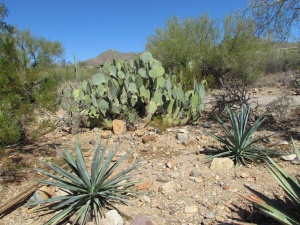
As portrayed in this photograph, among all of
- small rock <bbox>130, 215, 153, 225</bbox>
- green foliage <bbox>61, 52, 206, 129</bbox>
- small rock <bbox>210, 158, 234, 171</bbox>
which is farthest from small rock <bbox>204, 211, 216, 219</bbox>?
green foliage <bbox>61, 52, 206, 129</bbox>

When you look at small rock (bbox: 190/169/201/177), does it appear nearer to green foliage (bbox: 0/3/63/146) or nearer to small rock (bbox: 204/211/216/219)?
small rock (bbox: 204/211/216/219)

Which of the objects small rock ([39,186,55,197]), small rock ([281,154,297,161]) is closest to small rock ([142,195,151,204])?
small rock ([39,186,55,197])

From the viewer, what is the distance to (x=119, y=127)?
588 centimetres

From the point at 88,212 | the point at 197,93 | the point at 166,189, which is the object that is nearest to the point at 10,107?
the point at 88,212

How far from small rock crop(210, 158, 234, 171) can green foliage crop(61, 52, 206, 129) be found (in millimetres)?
2469

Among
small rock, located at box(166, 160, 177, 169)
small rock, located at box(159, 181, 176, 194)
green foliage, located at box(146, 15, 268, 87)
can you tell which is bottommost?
small rock, located at box(159, 181, 176, 194)

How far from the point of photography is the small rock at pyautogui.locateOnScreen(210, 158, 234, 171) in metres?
→ 3.84

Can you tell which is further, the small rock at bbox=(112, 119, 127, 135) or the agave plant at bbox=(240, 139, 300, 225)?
the small rock at bbox=(112, 119, 127, 135)

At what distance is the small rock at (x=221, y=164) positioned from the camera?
384 cm

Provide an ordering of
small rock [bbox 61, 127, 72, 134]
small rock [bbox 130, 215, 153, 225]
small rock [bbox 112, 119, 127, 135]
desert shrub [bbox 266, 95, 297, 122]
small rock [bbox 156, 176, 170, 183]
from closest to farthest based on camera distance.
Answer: small rock [bbox 130, 215, 153, 225]
small rock [bbox 156, 176, 170, 183]
small rock [bbox 112, 119, 127, 135]
small rock [bbox 61, 127, 72, 134]
desert shrub [bbox 266, 95, 297, 122]

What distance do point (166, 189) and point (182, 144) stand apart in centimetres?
186

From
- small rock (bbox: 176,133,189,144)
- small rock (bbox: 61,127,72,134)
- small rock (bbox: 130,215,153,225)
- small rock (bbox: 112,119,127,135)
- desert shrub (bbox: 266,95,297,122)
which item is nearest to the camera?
small rock (bbox: 130,215,153,225)

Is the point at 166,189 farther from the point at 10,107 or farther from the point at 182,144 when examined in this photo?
the point at 10,107

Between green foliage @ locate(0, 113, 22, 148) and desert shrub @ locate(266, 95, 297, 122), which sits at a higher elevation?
green foliage @ locate(0, 113, 22, 148)
